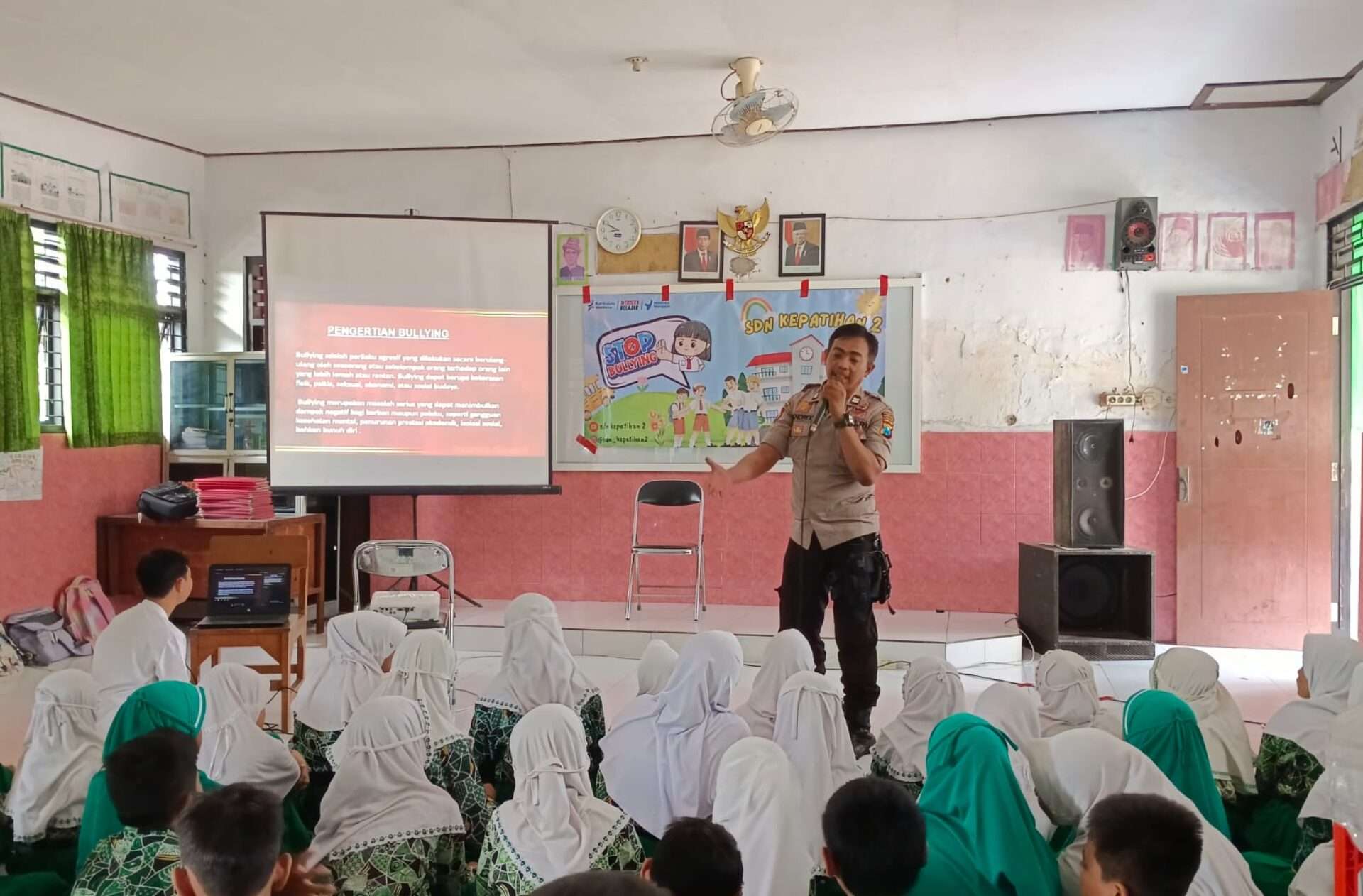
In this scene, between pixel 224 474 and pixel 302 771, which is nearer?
pixel 302 771

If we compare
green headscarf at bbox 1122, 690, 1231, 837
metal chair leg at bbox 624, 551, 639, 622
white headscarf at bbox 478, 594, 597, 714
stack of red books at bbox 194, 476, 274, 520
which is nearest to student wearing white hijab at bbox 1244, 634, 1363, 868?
green headscarf at bbox 1122, 690, 1231, 837

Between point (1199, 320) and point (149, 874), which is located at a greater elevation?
point (1199, 320)

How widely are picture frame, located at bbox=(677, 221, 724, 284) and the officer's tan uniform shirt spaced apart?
2.59 meters

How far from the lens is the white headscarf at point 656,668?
2.86 metres

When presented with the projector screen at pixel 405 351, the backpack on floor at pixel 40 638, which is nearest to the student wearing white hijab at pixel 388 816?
the projector screen at pixel 405 351

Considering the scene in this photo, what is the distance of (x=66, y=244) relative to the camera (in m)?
5.67

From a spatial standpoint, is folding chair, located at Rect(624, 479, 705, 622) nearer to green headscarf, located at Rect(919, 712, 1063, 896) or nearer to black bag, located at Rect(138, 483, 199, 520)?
black bag, located at Rect(138, 483, 199, 520)

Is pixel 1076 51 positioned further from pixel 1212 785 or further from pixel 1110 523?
pixel 1212 785

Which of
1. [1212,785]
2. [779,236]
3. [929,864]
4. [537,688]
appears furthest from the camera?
[779,236]

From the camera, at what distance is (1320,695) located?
2457 mm

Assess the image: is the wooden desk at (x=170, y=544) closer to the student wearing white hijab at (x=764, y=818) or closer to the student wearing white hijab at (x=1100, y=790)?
the student wearing white hijab at (x=764, y=818)

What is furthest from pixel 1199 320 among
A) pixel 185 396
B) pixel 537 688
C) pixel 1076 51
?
pixel 185 396

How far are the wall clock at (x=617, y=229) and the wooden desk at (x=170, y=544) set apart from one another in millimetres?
2397

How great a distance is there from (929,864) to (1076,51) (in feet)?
14.2
